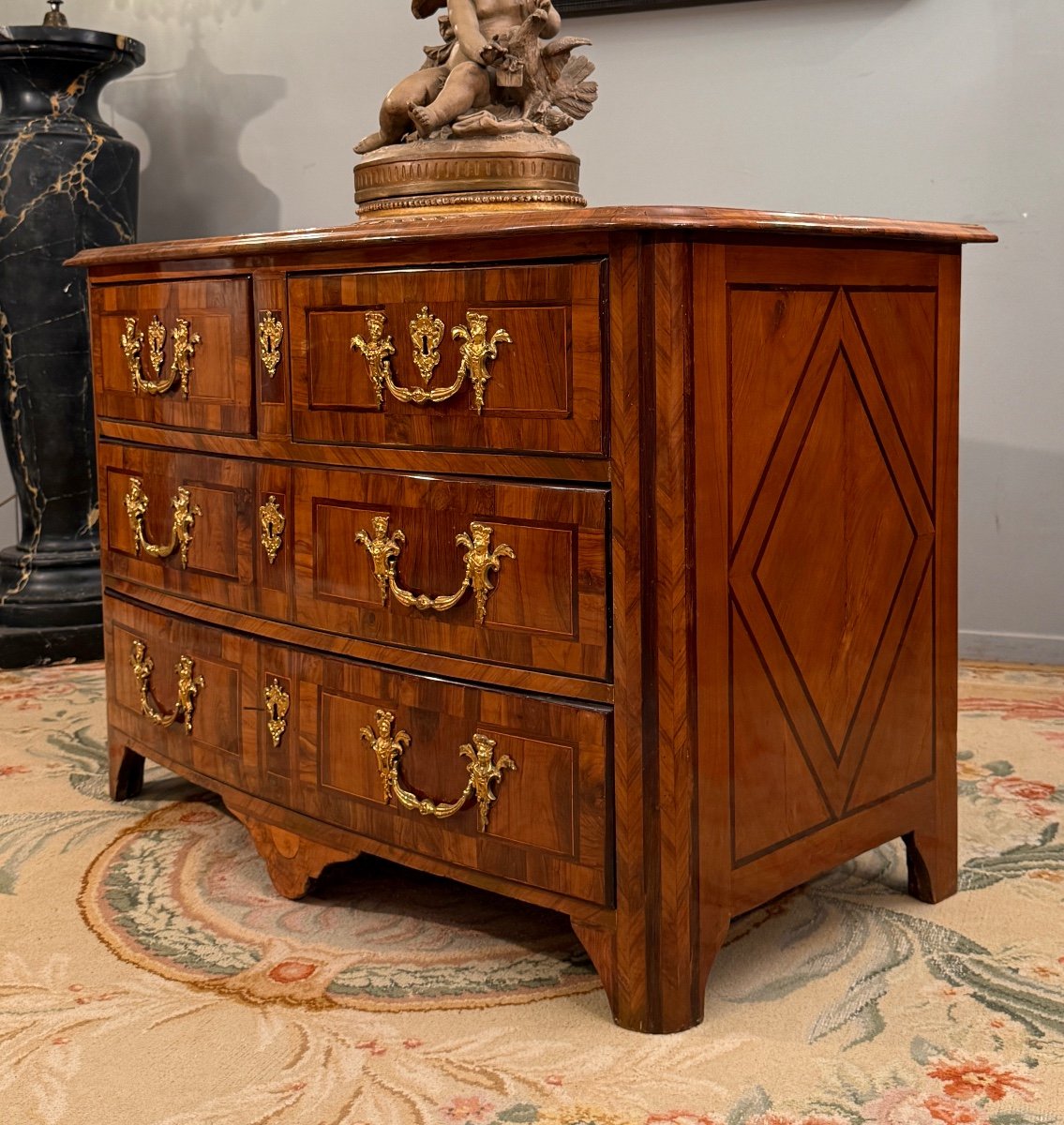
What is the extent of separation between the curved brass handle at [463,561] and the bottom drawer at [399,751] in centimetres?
10

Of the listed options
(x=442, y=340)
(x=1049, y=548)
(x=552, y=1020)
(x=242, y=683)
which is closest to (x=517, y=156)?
(x=442, y=340)

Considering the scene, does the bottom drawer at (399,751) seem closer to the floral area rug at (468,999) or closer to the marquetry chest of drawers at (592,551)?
the marquetry chest of drawers at (592,551)

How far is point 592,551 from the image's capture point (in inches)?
61.3

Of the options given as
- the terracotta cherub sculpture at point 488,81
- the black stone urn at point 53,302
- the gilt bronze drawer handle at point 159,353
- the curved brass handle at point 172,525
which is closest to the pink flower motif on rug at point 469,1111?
the curved brass handle at point 172,525

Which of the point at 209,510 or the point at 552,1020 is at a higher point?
the point at 209,510

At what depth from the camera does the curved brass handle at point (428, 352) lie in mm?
1607

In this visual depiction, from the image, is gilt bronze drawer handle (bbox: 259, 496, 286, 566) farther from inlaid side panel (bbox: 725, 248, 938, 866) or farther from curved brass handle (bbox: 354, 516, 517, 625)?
inlaid side panel (bbox: 725, 248, 938, 866)

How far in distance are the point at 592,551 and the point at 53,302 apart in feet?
7.28

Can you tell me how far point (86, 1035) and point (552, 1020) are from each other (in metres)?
0.52

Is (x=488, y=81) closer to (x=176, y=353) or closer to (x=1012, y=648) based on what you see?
(x=176, y=353)

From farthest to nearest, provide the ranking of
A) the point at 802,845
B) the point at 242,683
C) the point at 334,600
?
the point at 242,683
the point at 334,600
the point at 802,845

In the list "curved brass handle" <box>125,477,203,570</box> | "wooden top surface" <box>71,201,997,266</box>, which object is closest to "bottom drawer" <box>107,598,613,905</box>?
"curved brass handle" <box>125,477,203,570</box>

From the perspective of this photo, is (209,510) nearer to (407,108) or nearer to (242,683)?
(242,683)

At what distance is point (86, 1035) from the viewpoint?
1618 mm
